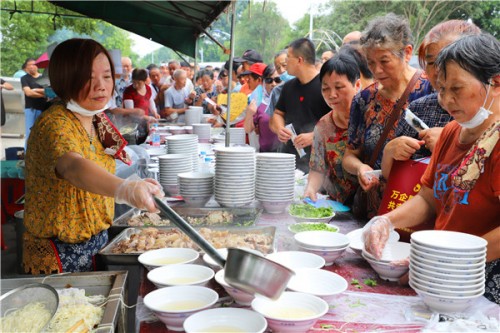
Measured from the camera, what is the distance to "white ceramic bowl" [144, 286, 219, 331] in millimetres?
1295

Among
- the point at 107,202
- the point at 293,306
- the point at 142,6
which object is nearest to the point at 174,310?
the point at 293,306

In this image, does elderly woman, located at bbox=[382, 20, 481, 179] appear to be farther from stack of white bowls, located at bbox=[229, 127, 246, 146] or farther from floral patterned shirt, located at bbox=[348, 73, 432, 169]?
stack of white bowls, located at bbox=[229, 127, 246, 146]

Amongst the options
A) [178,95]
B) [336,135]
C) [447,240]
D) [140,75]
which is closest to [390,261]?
[447,240]

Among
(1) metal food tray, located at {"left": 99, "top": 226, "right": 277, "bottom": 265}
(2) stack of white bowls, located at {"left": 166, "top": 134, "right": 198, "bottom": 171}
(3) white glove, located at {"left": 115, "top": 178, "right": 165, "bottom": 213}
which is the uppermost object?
(2) stack of white bowls, located at {"left": 166, "top": 134, "right": 198, "bottom": 171}

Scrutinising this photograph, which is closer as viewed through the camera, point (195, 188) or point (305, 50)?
point (195, 188)

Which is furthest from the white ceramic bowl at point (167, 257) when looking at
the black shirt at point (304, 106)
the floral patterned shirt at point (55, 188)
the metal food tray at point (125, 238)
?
the black shirt at point (304, 106)

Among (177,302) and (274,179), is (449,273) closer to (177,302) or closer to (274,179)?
(177,302)

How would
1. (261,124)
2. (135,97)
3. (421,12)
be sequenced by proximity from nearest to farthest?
(261,124) < (135,97) < (421,12)

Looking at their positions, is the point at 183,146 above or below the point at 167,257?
above

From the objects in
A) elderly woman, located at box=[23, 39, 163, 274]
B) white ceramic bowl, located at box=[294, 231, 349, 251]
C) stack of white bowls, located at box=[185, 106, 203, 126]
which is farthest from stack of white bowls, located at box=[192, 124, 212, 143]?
white ceramic bowl, located at box=[294, 231, 349, 251]

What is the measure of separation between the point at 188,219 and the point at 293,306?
1370 mm

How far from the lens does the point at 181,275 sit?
163 cm

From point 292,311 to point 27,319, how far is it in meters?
0.90

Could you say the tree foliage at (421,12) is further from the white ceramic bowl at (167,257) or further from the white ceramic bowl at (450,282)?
the white ceramic bowl at (450,282)
